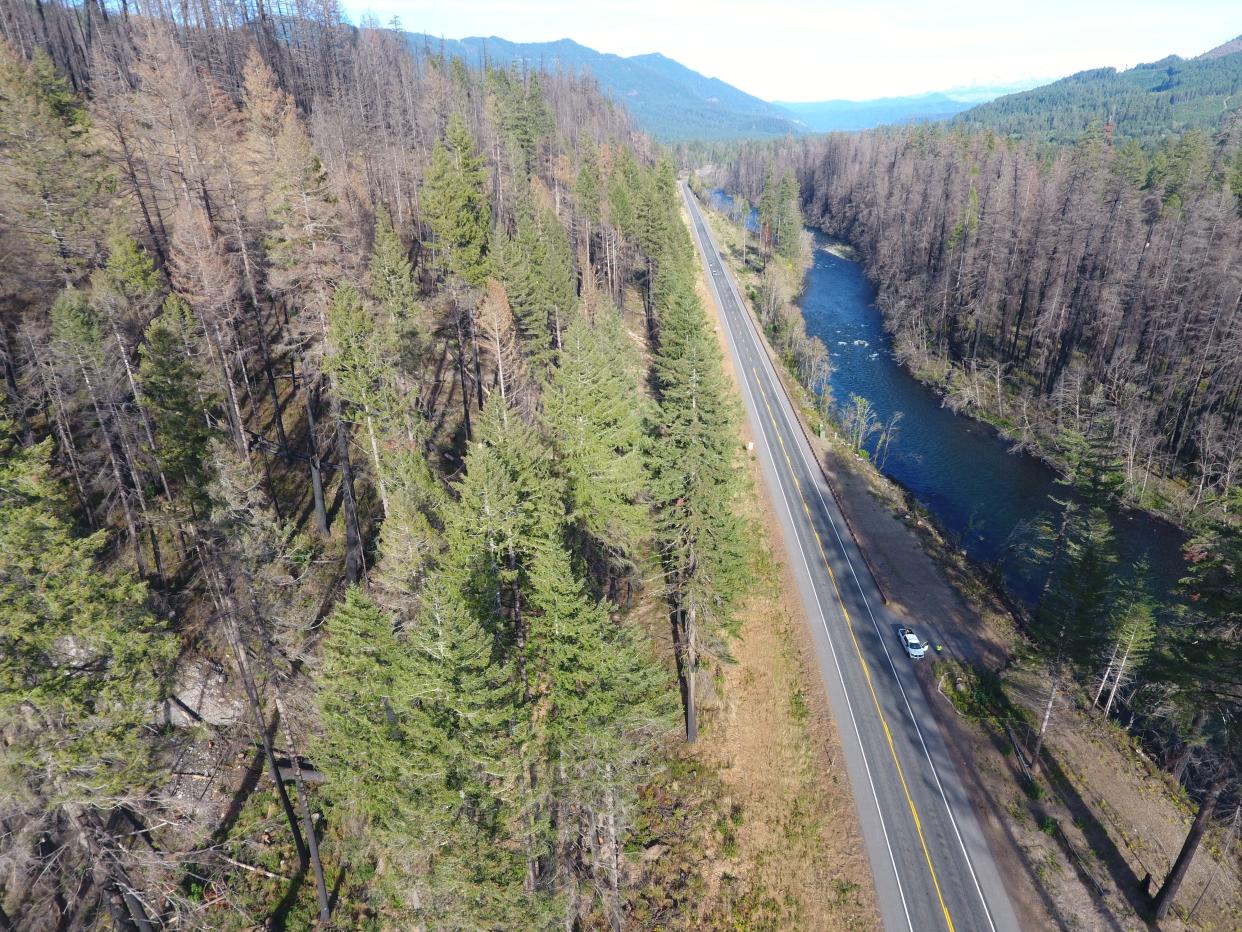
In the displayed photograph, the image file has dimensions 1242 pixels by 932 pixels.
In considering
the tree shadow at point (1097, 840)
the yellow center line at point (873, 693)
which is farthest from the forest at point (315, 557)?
the tree shadow at point (1097, 840)

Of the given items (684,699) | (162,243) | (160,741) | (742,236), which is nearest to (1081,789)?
(684,699)

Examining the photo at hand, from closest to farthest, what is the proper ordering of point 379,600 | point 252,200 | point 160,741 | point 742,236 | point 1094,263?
point 160,741
point 379,600
point 252,200
point 1094,263
point 742,236

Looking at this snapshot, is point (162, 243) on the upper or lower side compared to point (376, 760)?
upper

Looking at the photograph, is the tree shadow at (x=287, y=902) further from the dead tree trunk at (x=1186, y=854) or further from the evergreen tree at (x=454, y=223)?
the dead tree trunk at (x=1186, y=854)

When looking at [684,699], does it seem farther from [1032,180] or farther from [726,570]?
[1032,180]

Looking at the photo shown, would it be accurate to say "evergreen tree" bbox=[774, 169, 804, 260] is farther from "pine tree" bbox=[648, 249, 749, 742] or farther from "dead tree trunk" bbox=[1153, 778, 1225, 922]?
"dead tree trunk" bbox=[1153, 778, 1225, 922]

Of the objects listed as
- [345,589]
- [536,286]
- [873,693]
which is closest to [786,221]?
[536,286]

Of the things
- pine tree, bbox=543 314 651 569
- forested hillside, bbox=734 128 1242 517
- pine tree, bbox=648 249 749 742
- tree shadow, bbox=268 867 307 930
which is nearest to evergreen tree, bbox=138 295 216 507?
pine tree, bbox=543 314 651 569
